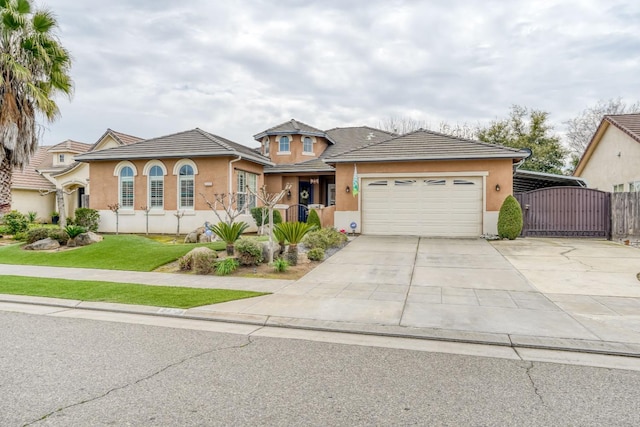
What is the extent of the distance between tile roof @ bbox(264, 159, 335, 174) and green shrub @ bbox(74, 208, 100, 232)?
8451mm

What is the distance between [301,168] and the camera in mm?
20156

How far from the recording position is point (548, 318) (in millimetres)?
5652

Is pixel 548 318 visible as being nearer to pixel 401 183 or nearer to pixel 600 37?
pixel 401 183

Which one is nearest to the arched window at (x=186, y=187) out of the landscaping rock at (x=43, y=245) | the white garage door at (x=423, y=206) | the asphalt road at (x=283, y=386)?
the landscaping rock at (x=43, y=245)

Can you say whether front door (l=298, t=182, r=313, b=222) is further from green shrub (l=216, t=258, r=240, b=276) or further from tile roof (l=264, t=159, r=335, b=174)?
green shrub (l=216, t=258, r=240, b=276)

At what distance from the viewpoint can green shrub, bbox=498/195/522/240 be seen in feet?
44.7

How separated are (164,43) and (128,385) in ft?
44.2

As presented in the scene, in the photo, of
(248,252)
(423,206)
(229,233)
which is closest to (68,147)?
(229,233)

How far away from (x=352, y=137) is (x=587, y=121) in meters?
22.8

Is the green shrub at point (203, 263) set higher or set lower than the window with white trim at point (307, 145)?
lower

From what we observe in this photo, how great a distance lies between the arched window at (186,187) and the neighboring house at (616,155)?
18.4 metres

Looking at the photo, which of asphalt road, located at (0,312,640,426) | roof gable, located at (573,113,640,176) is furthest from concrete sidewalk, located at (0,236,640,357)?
roof gable, located at (573,113,640,176)

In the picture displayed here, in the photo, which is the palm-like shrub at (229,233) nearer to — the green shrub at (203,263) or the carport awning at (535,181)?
the green shrub at (203,263)

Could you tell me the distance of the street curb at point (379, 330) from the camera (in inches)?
180
